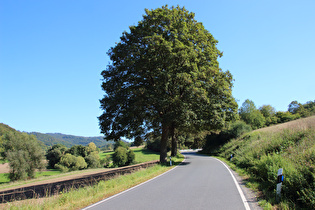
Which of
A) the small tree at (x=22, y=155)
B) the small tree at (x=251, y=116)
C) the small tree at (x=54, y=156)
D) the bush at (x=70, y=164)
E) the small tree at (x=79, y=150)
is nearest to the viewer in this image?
the small tree at (x=22, y=155)

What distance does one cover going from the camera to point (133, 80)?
1873cm

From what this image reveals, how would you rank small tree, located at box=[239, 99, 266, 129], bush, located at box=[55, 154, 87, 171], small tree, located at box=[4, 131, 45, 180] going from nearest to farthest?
small tree, located at box=[4, 131, 45, 180]
small tree, located at box=[239, 99, 266, 129]
bush, located at box=[55, 154, 87, 171]

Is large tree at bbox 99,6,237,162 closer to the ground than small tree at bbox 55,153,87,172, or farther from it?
farther from it

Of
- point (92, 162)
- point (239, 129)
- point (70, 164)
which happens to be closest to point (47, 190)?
point (239, 129)

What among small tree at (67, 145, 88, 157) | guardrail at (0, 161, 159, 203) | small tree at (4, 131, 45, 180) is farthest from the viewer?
small tree at (67, 145, 88, 157)

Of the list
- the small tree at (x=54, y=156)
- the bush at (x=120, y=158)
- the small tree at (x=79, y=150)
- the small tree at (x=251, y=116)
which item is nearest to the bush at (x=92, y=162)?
the small tree at (x=79, y=150)

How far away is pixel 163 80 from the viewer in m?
17.1

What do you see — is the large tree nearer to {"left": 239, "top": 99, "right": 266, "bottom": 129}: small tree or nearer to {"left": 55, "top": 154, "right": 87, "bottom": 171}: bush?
{"left": 239, "top": 99, "right": 266, "bottom": 129}: small tree

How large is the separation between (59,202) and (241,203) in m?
5.95

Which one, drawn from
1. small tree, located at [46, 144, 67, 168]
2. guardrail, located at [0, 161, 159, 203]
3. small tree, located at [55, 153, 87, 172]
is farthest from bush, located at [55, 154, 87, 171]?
guardrail, located at [0, 161, 159, 203]

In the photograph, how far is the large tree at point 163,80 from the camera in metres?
16.9

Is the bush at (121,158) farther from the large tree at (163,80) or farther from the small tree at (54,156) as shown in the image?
the large tree at (163,80)

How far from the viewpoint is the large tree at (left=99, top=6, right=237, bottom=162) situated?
55.5 feet

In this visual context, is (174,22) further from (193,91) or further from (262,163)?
(262,163)
